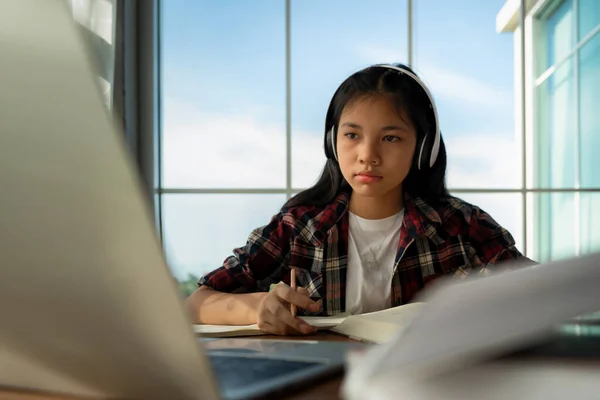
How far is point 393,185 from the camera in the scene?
1251mm

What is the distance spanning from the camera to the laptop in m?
0.25

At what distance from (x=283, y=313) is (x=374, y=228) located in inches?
26.5

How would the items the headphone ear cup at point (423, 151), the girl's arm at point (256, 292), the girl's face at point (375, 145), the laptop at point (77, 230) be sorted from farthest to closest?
the headphone ear cup at point (423, 151) < the girl's face at point (375, 145) < the girl's arm at point (256, 292) < the laptop at point (77, 230)

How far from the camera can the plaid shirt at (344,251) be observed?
125 cm

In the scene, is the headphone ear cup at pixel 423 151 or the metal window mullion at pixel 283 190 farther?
the metal window mullion at pixel 283 190

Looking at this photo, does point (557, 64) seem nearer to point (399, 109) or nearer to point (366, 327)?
point (399, 109)

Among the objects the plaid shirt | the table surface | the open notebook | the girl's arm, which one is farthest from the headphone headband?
the table surface

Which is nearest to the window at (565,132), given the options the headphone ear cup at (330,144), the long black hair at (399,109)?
the long black hair at (399,109)

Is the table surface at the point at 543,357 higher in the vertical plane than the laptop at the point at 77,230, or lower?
lower

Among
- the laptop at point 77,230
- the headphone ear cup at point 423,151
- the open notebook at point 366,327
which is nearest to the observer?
the laptop at point 77,230

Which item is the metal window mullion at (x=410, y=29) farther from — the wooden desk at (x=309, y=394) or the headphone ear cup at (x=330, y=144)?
the wooden desk at (x=309, y=394)

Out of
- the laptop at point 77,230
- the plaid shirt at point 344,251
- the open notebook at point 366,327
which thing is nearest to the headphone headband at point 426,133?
the plaid shirt at point 344,251

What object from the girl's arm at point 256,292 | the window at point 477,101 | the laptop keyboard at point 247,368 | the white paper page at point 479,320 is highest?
the window at point 477,101

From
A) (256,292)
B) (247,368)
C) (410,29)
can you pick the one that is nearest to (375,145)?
(256,292)
